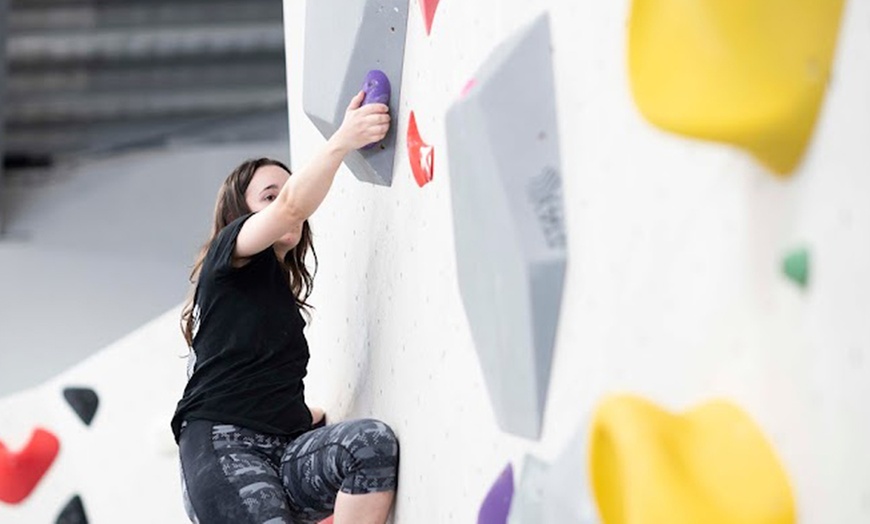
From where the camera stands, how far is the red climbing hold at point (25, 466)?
2879 mm

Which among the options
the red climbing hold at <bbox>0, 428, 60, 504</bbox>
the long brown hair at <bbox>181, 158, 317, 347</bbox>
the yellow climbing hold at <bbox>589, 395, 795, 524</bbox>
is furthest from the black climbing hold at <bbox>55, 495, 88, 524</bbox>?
the yellow climbing hold at <bbox>589, 395, 795, 524</bbox>

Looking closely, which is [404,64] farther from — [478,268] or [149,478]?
[149,478]

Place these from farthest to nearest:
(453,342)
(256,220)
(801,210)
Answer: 1. (256,220)
2. (453,342)
3. (801,210)

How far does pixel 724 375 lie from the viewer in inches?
37.4

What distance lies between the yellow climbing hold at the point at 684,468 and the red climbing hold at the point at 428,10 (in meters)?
0.76

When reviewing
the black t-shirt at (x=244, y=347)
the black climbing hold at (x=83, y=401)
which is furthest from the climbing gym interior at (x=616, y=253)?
the black climbing hold at (x=83, y=401)

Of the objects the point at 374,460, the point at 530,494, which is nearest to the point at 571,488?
the point at 530,494

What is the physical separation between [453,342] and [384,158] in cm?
39

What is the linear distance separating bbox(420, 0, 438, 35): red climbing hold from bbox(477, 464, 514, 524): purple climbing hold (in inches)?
20.8

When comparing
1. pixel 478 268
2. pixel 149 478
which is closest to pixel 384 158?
pixel 478 268

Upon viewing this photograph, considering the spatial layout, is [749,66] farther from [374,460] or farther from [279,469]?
[279,469]

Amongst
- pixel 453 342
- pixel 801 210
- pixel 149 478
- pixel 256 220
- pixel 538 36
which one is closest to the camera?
pixel 801 210

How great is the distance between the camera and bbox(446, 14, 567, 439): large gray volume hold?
1.21 meters

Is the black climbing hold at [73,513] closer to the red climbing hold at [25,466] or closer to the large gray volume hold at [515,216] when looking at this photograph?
the red climbing hold at [25,466]
